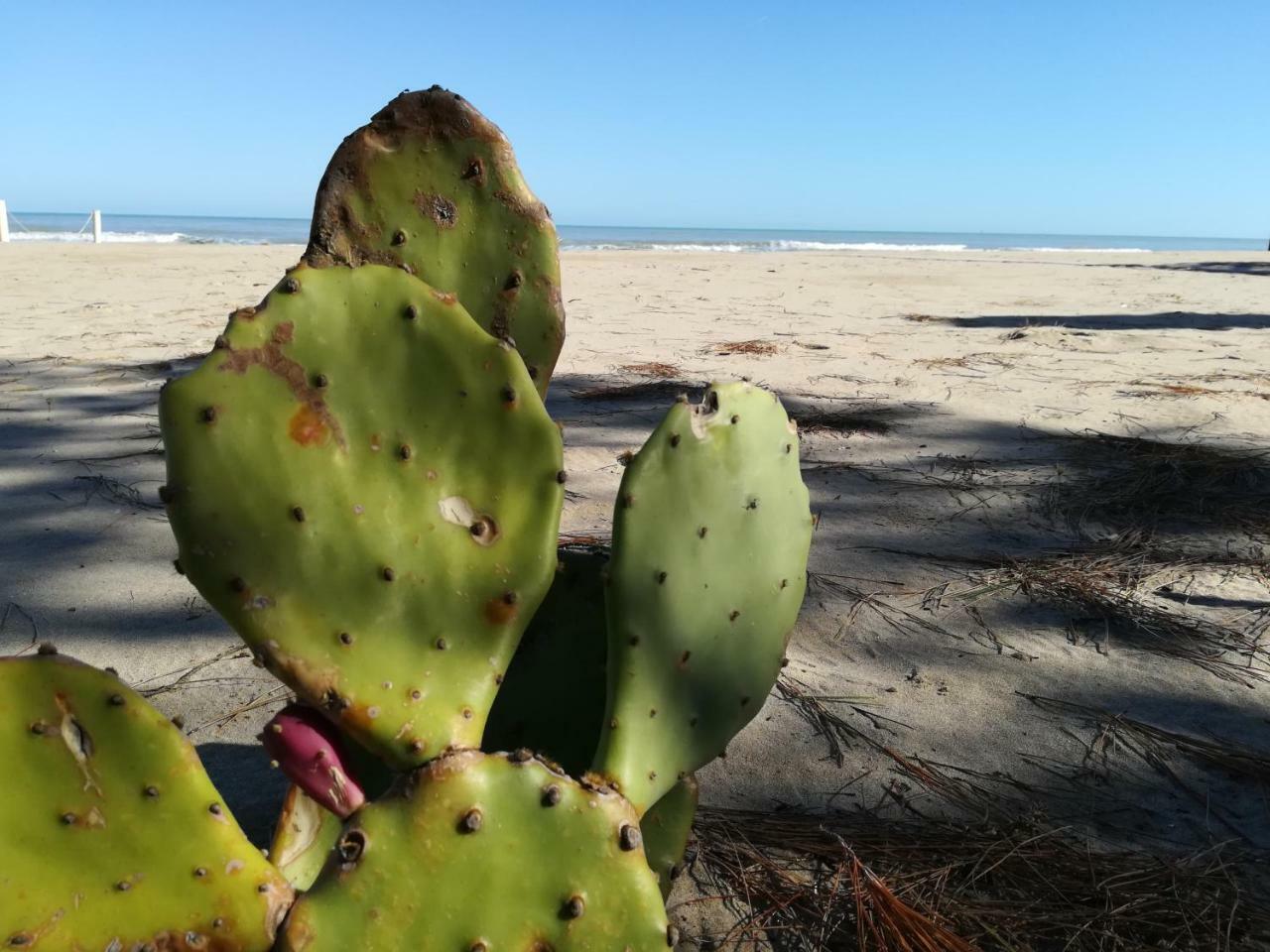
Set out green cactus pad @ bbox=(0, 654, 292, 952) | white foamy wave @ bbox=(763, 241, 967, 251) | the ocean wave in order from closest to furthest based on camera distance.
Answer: green cactus pad @ bbox=(0, 654, 292, 952) → the ocean wave → white foamy wave @ bbox=(763, 241, 967, 251)

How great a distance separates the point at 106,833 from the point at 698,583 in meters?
0.51

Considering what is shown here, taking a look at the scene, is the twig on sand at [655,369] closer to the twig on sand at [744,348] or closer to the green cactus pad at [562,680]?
the twig on sand at [744,348]

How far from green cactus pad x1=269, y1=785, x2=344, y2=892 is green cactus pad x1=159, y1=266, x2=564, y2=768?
0.13 metres

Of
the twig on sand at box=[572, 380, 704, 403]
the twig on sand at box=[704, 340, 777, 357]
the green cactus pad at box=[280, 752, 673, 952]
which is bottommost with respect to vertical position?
the green cactus pad at box=[280, 752, 673, 952]

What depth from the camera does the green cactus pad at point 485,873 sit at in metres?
0.69

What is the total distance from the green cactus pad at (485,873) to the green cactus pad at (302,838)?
164 mm

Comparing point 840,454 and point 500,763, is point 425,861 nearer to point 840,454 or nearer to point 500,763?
point 500,763

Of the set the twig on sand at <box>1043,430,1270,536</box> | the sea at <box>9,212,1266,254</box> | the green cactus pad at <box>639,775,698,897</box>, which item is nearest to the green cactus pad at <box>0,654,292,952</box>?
the green cactus pad at <box>639,775,698,897</box>

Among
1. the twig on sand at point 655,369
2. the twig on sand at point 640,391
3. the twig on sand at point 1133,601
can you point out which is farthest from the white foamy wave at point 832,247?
the twig on sand at point 1133,601

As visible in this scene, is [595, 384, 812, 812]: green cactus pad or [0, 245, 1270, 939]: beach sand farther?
[0, 245, 1270, 939]: beach sand

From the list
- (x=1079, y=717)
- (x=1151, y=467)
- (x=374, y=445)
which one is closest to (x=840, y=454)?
(x=1151, y=467)

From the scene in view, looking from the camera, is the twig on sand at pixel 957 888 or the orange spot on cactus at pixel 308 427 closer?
the orange spot on cactus at pixel 308 427

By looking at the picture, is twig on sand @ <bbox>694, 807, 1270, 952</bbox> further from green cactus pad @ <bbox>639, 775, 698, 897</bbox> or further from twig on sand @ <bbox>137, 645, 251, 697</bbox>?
twig on sand @ <bbox>137, 645, 251, 697</bbox>

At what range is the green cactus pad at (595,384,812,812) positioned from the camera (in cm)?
87
